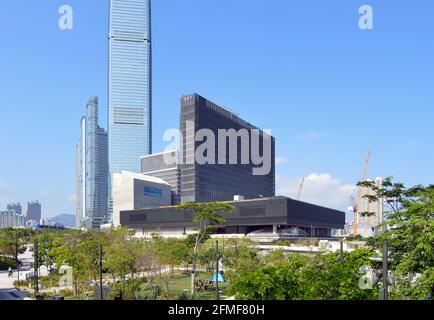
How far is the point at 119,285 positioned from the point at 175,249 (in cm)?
1726

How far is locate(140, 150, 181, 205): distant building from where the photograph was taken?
148375mm

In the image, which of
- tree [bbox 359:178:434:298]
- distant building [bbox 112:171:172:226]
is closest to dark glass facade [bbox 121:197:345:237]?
distant building [bbox 112:171:172:226]

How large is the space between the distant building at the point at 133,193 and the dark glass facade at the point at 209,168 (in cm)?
1195

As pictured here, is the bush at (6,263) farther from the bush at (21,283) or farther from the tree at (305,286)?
the tree at (305,286)

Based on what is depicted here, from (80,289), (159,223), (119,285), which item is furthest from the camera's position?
(159,223)

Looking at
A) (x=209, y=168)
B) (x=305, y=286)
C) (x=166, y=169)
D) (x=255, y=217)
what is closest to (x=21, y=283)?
(x=305, y=286)

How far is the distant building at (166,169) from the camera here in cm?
14838

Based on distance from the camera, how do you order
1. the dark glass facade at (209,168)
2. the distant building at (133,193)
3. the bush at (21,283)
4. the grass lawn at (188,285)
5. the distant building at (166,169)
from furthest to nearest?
the distant building at (166,169) → the dark glass facade at (209,168) → the distant building at (133,193) → the bush at (21,283) → the grass lawn at (188,285)

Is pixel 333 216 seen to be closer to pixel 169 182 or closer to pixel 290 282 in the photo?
pixel 169 182

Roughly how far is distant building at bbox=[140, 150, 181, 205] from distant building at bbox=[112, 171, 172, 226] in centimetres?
1195

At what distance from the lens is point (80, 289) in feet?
115

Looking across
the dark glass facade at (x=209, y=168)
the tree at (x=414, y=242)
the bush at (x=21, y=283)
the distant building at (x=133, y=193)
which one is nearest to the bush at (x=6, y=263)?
the bush at (x=21, y=283)

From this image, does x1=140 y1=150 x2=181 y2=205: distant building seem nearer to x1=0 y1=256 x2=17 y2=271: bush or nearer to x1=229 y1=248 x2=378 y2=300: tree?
x1=0 y1=256 x2=17 y2=271: bush
